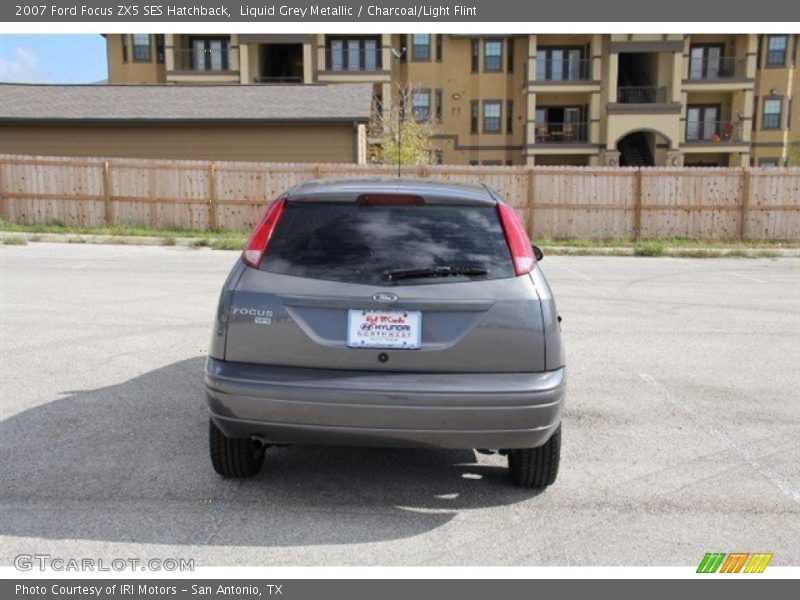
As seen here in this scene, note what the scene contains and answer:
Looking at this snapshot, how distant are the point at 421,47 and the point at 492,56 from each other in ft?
12.6

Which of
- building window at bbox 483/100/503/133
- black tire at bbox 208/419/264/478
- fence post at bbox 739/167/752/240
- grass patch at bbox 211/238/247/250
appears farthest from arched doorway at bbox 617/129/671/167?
black tire at bbox 208/419/264/478

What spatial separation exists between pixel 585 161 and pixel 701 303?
30.5 meters

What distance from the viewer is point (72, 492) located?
13.5 ft

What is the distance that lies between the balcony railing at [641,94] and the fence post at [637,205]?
19.8m

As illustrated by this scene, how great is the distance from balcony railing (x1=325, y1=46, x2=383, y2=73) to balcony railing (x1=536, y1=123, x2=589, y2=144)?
909 centimetres

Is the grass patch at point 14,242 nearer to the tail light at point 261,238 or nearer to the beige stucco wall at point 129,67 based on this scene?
the tail light at point 261,238

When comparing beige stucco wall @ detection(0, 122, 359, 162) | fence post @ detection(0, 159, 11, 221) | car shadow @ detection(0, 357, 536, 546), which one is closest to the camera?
car shadow @ detection(0, 357, 536, 546)

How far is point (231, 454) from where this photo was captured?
13.7 feet

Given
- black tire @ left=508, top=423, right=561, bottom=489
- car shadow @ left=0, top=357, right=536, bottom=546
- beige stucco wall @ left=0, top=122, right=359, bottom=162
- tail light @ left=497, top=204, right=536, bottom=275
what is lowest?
car shadow @ left=0, top=357, right=536, bottom=546

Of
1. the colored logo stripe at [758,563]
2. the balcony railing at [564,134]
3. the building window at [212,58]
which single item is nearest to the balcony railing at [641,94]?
the balcony railing at [564,134]

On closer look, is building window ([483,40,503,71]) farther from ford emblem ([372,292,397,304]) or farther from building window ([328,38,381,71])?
ford emblem ([372,292,397,304])

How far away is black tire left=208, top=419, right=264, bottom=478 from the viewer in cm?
416

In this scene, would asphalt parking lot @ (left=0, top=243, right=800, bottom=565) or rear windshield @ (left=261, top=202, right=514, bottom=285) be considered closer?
asphalt parking lot @ (left=0, top=243, right=800, bottom=565)

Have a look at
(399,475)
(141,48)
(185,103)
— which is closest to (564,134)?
(185,103)
